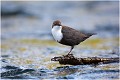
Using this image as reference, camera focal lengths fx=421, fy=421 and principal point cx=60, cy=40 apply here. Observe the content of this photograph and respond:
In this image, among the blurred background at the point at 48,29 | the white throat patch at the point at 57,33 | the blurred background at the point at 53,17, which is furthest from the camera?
the blurred background at the point at 53,17

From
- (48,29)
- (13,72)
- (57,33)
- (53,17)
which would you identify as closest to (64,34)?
(57,33)

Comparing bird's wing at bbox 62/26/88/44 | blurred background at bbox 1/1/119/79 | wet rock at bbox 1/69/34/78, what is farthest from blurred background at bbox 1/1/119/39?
wet rock at bbox 1/69/34/78

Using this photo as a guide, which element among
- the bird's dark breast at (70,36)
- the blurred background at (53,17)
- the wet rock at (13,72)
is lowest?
the wet rock at (13,72)

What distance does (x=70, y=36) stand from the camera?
8227 millimetres

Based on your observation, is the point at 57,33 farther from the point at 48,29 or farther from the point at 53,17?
the point at 53,17

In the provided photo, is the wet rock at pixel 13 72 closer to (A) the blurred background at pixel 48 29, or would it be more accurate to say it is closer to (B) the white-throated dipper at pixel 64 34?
(A) the blurred background at pixel 48 29

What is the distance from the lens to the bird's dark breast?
320 inches

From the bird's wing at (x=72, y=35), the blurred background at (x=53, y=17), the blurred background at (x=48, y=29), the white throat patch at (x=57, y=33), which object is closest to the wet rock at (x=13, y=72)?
the blurred background at (x=48, y=29)

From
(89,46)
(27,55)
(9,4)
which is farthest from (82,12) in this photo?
(27,55)

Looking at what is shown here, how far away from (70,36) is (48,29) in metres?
8.81

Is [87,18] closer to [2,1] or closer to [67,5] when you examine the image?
[67,5]

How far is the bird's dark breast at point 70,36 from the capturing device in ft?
26.6

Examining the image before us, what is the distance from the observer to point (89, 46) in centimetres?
1257

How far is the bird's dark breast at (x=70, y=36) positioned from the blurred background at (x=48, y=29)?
1.74 feet
